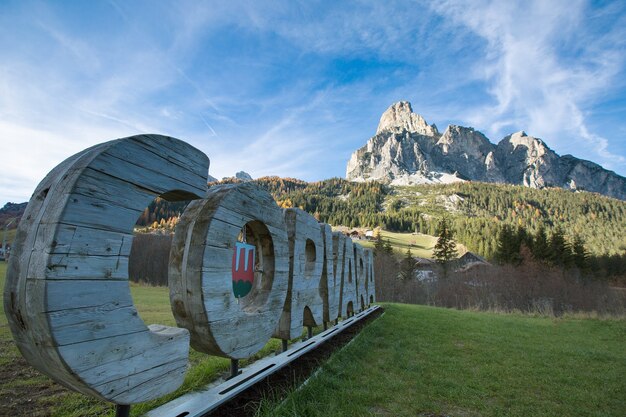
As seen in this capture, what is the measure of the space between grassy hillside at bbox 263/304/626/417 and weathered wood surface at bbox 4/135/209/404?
1.32m

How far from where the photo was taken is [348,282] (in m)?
7.88

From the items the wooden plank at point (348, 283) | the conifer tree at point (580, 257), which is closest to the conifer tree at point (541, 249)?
the conifer tree at point (580, 257)

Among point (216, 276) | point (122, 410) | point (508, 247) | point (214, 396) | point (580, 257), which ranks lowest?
point (214, 396)

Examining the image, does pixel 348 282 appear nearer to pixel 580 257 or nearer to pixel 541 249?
pixel 541 249

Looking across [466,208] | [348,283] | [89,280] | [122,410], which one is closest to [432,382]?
[348,283]

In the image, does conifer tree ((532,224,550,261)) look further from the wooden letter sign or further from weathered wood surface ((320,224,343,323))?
the wooden letter sign

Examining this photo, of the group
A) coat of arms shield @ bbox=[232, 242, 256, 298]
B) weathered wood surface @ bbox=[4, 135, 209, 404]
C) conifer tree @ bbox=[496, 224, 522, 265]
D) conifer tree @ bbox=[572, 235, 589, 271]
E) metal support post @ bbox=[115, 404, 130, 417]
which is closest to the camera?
weathered wood surface @ bbox=[4, 135, 209, 404]

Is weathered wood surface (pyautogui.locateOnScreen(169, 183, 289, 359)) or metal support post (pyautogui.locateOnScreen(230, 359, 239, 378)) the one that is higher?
weathered wood surface (pyautogui.locateOnScreen(169, 183, 289, 359))

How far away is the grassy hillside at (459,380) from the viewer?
133 inches

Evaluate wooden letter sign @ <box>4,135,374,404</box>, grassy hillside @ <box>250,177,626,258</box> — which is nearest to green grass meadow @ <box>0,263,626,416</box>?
wooden letter sign @ <box>4,135,374,404</box>

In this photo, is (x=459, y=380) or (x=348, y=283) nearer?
(x=459, y=380)

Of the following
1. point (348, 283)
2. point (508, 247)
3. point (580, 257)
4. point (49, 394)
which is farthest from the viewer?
point (508, 247)

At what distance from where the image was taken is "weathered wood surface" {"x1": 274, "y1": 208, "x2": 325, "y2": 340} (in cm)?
445

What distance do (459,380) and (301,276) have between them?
268cm
